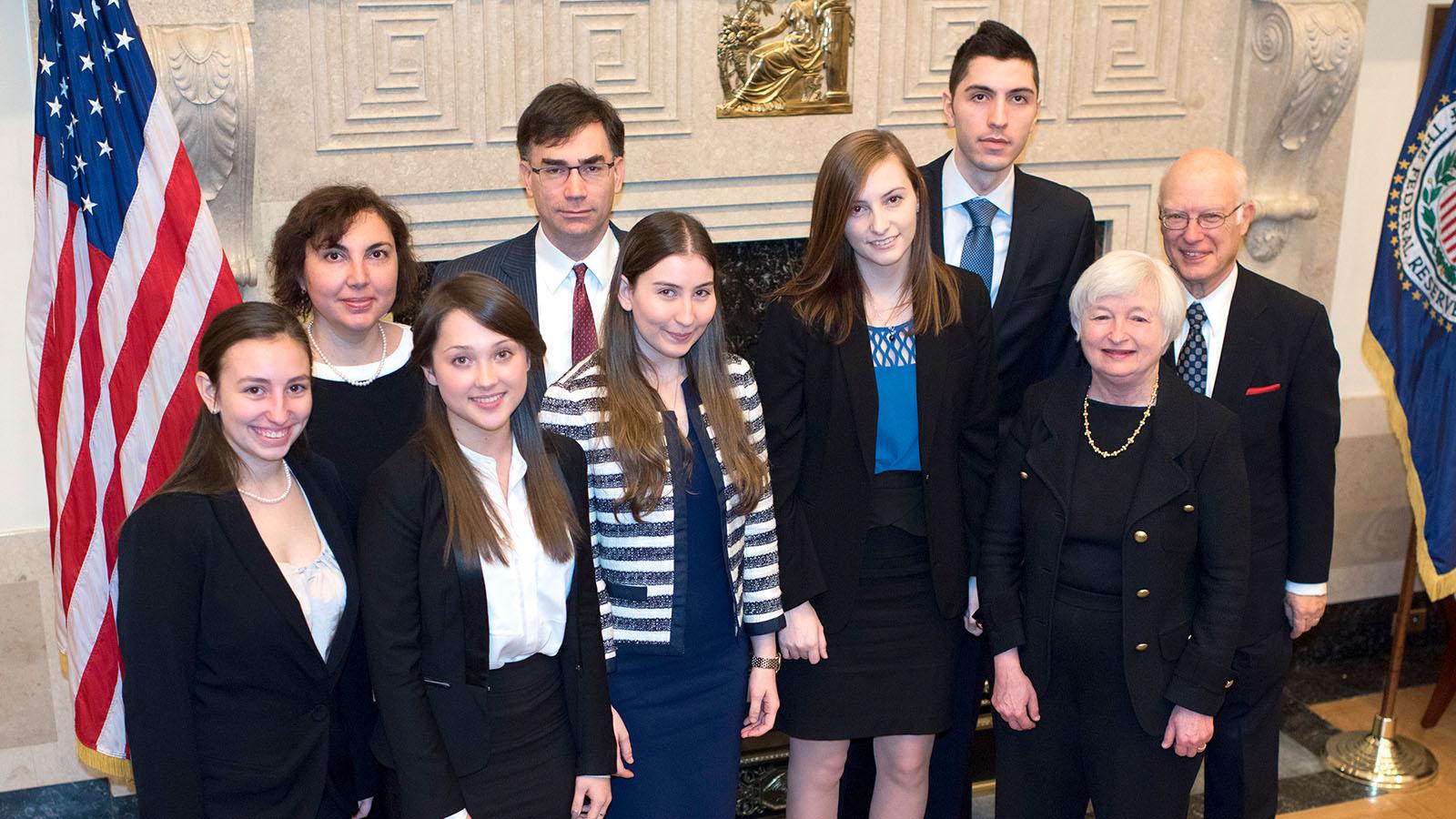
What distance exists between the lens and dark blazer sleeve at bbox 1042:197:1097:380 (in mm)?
3328

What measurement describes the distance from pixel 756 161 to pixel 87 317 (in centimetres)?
192

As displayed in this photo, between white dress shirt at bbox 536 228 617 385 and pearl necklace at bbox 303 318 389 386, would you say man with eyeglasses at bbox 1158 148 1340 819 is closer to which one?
white dress shirt at bbox 536 228 617 385

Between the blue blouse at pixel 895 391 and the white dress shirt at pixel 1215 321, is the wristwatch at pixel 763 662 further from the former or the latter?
the white dress shirt at pixel 1215 321

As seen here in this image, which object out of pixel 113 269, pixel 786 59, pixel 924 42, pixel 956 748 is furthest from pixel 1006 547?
pixel 113 269

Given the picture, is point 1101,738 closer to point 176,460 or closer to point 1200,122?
point 176,460

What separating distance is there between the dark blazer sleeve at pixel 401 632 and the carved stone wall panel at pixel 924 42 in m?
2.40

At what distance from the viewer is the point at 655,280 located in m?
2.63

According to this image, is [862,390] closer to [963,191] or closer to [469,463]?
[963,191]

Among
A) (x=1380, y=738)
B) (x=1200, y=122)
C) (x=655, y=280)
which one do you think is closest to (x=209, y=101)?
(x=655, y=280)

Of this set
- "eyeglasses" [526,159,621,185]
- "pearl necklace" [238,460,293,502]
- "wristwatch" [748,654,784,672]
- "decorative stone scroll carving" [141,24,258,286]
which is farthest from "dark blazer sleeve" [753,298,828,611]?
"decorative stone scroll carving" [141,24,258,286]

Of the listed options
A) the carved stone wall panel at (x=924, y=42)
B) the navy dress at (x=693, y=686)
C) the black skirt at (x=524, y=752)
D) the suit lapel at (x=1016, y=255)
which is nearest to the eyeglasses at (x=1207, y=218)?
the suit lapel at (x=1016, y=255)

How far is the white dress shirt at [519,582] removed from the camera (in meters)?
2.43

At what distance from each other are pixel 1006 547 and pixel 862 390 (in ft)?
1.52

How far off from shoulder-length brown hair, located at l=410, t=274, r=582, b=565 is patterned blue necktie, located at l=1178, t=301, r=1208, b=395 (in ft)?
4.77
